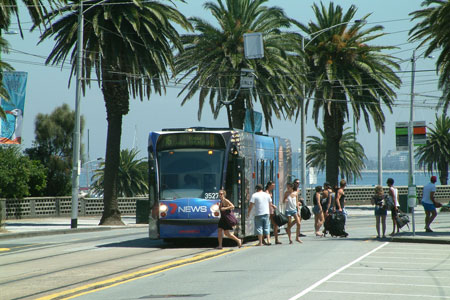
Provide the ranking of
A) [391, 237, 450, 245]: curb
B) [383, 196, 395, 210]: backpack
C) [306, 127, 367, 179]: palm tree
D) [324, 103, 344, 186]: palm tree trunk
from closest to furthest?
1. [391, 237, 450, 245]: curb
2. [383, 196, 395, 210]: backpack
3. [324, 103, 344, 186]: palm tree trunk
4. [306, 127, 367, 179]: palm tree

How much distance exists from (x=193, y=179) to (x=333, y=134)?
81.8ft

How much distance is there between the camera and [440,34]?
24953mm

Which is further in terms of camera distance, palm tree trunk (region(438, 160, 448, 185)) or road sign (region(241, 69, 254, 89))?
palm tree trunk (region(438, 160, 448, 185))

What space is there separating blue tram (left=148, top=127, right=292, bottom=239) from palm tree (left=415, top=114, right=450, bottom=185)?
50665 mm

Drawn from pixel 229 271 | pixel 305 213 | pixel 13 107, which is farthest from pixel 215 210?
pixel 13 107

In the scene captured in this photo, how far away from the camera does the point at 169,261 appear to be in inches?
655

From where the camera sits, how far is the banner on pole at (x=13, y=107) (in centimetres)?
3325

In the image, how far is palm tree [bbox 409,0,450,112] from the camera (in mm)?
24766

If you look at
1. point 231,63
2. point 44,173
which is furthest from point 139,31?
point 44,173

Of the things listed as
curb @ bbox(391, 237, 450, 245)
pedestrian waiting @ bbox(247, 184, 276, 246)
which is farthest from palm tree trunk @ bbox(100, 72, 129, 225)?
curb @ bbox(391, 237, 450, 245)

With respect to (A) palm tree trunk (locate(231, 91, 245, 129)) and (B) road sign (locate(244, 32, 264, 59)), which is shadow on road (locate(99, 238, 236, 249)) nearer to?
(B) road sign (locate(244, 32, 264, 59))

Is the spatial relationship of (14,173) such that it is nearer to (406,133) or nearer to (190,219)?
(406,133)

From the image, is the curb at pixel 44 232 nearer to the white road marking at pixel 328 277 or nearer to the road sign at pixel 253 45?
the road sign at pixel 253 45

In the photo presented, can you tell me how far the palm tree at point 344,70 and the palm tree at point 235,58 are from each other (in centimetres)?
241
